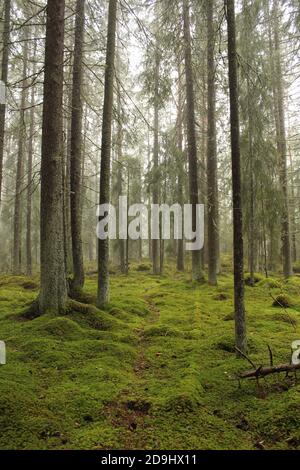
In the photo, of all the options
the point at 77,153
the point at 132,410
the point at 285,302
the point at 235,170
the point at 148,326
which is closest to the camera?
the point at 132,410

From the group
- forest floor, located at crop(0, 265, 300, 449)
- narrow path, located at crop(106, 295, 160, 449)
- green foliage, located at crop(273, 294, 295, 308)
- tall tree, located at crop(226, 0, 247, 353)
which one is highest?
tall tree, located at crop(226, 0, 247, 353)

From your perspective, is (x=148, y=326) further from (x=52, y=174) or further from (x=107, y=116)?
(x=107, y=116)

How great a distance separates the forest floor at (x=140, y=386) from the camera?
3.65 m

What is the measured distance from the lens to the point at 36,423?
3760 millimetres

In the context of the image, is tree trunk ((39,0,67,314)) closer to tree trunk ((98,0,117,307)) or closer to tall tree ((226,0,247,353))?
tree trunk ((98,0,117,307))

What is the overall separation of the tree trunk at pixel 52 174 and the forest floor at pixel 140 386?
0.69m

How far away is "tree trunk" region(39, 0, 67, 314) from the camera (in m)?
7.42

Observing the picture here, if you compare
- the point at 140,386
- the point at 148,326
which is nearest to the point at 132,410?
the point at 140,386

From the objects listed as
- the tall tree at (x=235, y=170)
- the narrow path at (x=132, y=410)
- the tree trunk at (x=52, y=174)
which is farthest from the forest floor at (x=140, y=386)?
the tall tree at (x=235, y=170)

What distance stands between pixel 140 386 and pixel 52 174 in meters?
4.62

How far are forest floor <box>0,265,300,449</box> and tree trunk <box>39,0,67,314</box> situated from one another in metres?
0.69

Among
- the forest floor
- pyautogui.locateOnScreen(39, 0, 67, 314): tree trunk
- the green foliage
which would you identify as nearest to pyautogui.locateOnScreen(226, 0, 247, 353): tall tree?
the forest floor

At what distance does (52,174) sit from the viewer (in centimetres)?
750
